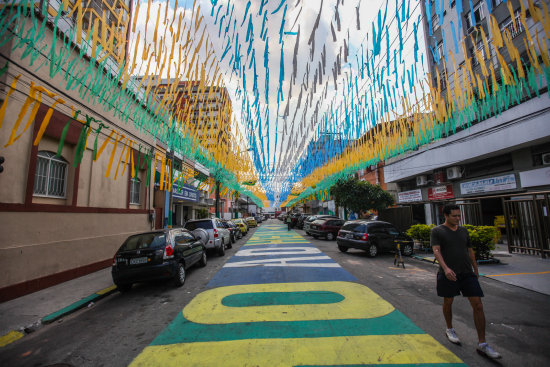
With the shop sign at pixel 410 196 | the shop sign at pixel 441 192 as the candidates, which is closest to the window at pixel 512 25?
the shop sign at pixel 441 192

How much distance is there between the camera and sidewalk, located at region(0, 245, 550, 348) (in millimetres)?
4542

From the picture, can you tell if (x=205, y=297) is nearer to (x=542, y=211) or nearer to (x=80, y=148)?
(x=80, y=148)

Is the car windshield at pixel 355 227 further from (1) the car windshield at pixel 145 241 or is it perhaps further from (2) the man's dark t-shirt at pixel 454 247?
(1) the car windshield at pixel 145 241

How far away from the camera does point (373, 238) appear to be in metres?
10.4

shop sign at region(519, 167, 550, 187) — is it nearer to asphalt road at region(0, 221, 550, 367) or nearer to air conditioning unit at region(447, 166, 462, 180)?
air conditioning unit at region(447, 166, 462, 180)

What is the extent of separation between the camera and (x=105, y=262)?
9141 millimetres

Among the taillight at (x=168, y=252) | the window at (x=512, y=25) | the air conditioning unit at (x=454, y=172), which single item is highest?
the window at (x=512, y=25)

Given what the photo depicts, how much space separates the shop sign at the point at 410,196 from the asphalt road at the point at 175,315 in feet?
55.9

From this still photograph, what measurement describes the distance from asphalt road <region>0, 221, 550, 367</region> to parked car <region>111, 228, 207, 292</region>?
0.41 metres

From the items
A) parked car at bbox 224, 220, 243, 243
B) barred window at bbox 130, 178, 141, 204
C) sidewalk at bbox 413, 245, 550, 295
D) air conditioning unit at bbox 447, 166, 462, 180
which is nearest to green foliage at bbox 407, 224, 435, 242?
sidewalk at bbox 413, 245, 550, 295

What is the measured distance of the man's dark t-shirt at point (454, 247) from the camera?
3.45 m

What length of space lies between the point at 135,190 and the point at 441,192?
71.6 feet

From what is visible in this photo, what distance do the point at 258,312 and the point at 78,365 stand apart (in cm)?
259

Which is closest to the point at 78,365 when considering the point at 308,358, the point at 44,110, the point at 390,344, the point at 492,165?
the point at 308,358
